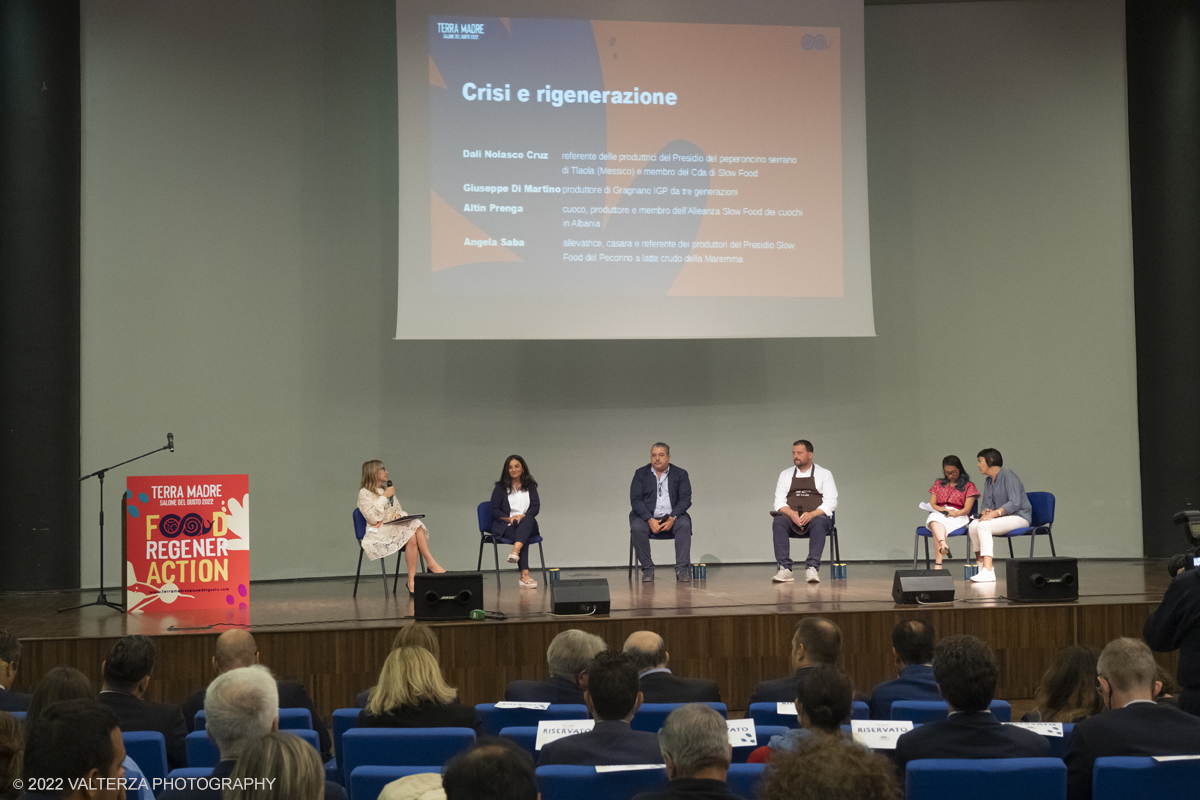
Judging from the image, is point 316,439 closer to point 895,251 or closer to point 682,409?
point 682,409

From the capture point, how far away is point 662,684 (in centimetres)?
326

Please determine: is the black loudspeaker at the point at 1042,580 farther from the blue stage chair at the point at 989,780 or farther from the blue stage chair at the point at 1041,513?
the blue stage chair at the point at 989,780

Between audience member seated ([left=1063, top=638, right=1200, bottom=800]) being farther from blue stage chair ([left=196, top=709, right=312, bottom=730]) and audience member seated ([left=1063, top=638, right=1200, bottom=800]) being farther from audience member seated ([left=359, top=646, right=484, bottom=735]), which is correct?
blue stage chair ([left=196, top=709, right=312, bottom=730])

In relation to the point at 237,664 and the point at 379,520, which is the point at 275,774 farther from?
the point at 379,520

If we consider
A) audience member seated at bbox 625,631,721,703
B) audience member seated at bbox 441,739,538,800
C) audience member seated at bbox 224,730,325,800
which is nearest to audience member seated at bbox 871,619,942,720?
audience member seated at bbox 625,631,721,703

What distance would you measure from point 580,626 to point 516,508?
2025 millimetres

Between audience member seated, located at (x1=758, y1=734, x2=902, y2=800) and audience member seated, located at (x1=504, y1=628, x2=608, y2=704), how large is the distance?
6.24 ft

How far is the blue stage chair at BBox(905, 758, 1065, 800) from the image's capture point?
A: 206 centimetres

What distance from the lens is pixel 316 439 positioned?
24.6 ft

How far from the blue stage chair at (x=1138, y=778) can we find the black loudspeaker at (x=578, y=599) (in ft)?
9.51

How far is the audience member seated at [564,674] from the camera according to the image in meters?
3.28

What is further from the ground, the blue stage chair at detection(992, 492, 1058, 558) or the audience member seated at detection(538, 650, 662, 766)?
the blue stage chair at detection(992, 492, 1058, 558)

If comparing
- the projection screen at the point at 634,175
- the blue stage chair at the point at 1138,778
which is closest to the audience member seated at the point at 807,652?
the blue stage chair at the point at 1138,778

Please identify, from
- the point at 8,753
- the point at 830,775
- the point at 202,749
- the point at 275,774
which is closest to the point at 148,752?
the point at 202,749
